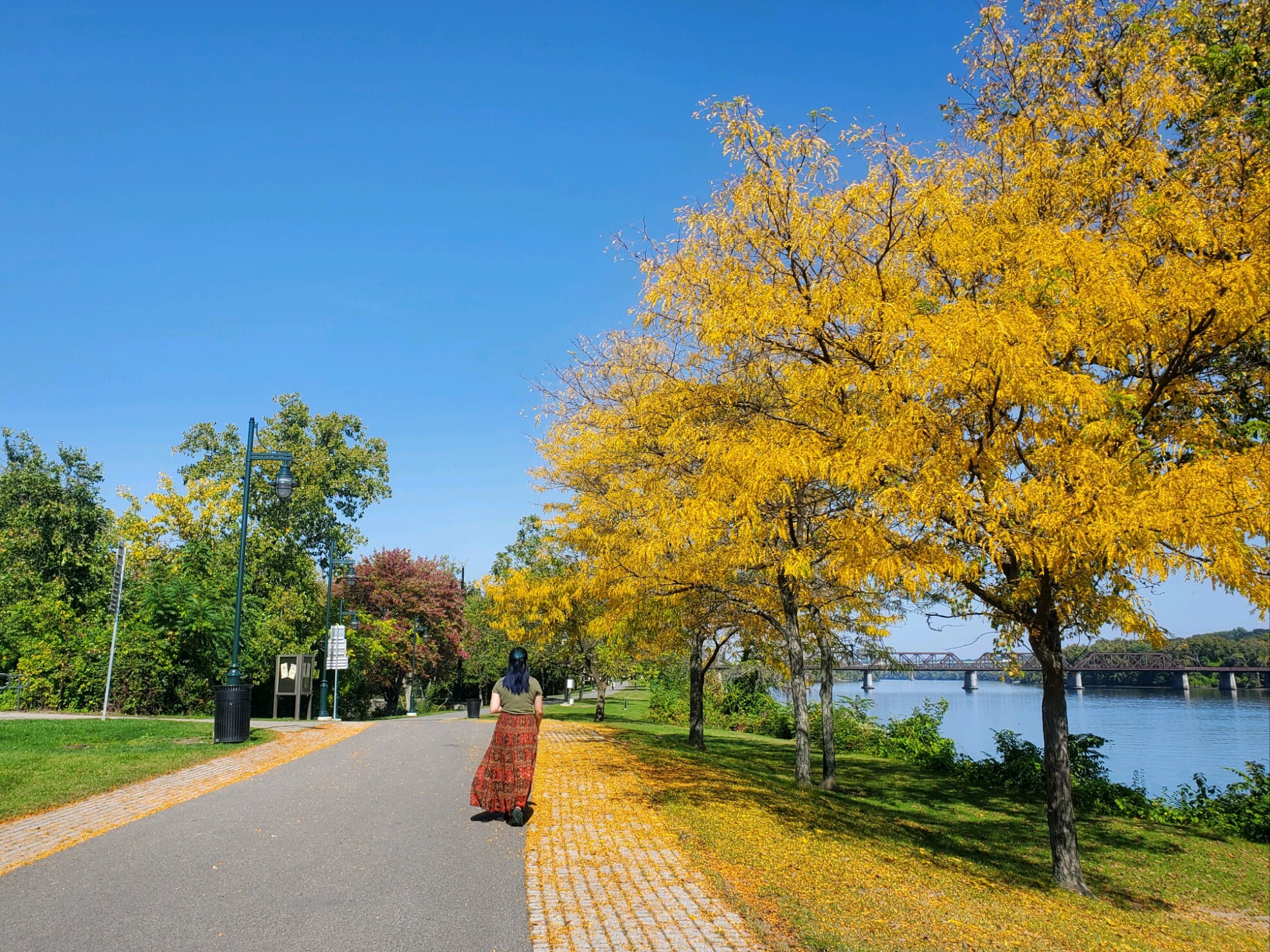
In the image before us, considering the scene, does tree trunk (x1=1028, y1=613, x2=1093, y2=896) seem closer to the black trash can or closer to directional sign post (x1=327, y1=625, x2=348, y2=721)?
the black trash can

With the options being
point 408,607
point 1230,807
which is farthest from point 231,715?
point 408,607

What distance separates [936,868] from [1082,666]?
25655mm

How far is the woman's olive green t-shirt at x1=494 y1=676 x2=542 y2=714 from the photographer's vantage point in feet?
27.0

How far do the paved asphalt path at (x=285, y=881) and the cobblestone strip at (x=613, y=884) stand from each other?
0.22 meters

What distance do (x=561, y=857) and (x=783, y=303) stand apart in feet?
19.8

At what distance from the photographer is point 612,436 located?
44.4 ft

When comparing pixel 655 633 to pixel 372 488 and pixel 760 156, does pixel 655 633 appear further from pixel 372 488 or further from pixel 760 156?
pixel 372 488

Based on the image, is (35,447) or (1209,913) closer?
(1209,913)

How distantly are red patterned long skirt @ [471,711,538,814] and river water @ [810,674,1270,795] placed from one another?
14.1 meters

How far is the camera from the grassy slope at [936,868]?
221 inches

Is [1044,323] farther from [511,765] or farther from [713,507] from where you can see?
[511,765]

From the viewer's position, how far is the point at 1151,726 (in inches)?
1469

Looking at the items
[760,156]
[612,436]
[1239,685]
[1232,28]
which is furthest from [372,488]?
[1239,685]

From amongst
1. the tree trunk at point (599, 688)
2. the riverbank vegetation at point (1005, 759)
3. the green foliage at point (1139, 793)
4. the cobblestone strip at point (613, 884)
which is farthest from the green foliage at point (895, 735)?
the cobblestone strip at point (613, 884)
